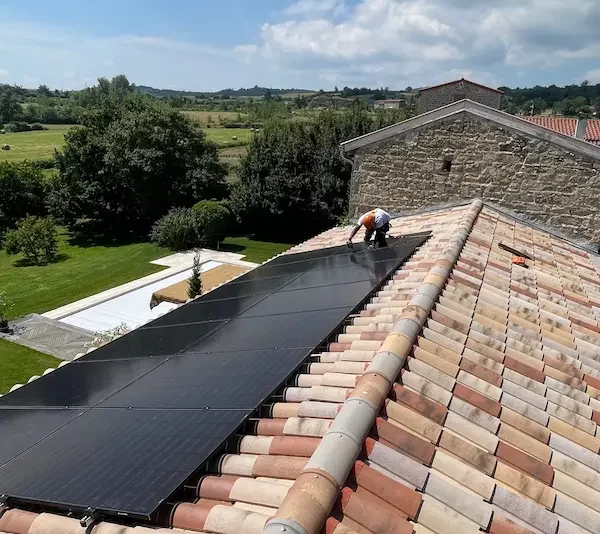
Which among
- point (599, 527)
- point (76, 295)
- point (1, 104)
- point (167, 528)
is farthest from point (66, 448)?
point (1, 104)

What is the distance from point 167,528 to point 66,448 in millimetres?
1877

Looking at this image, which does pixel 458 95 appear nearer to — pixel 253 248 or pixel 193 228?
pixel 253 248

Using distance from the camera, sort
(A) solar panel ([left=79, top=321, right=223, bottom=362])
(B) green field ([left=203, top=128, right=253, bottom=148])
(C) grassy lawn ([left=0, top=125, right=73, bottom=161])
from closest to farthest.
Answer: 1. (A) solar panel ([left=79, top=321, right=223, bottom=362])
2. (B) green field ([left=203, top=128, right=253, bottom=148])
3. (C) grassy lawn ([left=0, top=125, right=73, bottom=161])

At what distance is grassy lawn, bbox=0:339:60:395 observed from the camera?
18.5 meters

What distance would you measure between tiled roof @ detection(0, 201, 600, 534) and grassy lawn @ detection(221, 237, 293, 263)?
2907 cm

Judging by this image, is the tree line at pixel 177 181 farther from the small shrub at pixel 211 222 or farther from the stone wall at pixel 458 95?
the stone wall at pixel 458 95

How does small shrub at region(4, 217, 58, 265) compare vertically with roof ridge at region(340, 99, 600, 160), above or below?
below

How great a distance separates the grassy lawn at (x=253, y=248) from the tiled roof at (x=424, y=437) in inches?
1145

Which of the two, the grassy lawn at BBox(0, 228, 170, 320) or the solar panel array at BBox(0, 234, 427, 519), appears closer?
the solar panel array at BBox(0, 234, 427, 519)

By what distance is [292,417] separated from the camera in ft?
14.8

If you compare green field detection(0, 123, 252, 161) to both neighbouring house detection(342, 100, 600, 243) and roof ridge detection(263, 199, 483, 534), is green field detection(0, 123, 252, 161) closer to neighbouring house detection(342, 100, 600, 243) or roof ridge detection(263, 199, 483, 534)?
neighbouring house detection(342, 100, 600, 243)

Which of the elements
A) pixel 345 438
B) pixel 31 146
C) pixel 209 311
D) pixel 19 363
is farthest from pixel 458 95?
pixel 31 146

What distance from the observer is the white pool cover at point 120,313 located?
23.8m

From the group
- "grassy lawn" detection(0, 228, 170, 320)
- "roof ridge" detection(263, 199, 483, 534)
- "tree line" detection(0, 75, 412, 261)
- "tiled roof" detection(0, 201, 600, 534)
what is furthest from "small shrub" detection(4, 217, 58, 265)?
"roof ridge" detection(263, 199, 483, 534)
